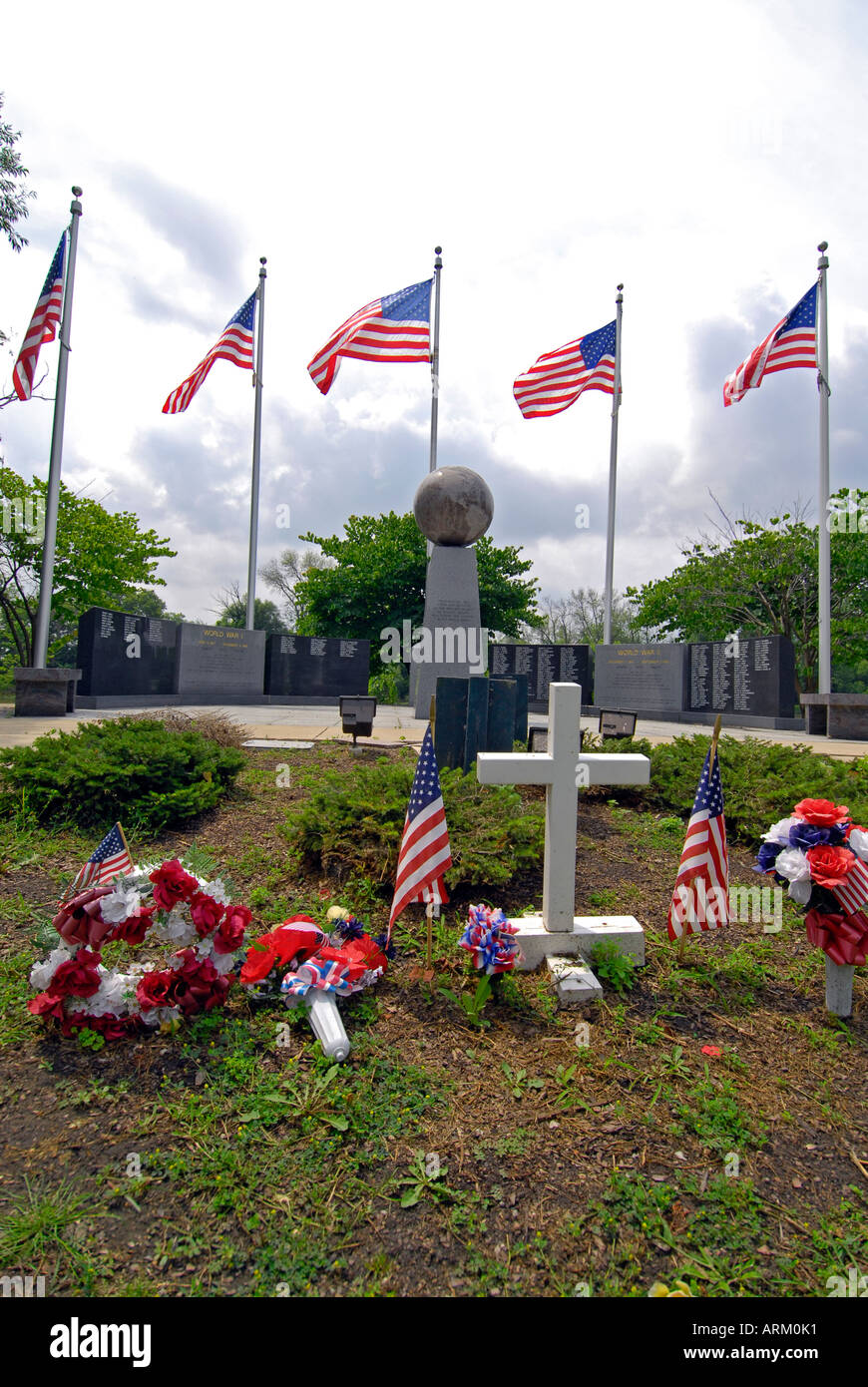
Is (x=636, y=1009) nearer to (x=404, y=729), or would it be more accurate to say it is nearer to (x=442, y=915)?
(x=442, y=915)

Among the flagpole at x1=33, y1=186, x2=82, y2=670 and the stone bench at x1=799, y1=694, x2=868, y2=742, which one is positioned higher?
the flagpole at x1=33, y1=186, x2=82, y2=670

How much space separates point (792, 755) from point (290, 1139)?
16.7 ft

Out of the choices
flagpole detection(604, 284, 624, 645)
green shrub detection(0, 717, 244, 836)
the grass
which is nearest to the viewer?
the grass

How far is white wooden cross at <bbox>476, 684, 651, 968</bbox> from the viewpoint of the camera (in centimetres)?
292

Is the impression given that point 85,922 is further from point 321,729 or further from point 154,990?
point 321,729

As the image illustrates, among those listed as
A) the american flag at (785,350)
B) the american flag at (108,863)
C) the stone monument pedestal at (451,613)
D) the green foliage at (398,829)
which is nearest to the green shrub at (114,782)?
the green foliage at (398,829)

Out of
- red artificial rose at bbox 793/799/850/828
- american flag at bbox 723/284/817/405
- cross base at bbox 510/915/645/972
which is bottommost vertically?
cross base at bbox 510/915/645/972

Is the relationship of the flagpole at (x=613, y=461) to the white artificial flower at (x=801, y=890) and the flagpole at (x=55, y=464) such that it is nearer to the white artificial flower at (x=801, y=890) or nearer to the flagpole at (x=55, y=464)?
the flagpole at (x=55, y=464)

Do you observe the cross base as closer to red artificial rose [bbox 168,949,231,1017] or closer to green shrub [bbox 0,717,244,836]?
red artificial rose [bbox 168,949,231,1017]

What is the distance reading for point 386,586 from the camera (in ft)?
81.8

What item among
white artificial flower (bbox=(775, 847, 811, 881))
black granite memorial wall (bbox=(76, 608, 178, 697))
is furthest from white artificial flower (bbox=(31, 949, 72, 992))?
black granite memorial wall (bbox=(76, 608, 178, 697))

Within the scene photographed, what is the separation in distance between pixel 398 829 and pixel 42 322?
39.5 feet

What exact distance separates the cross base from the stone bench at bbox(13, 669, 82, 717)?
11.5 meters

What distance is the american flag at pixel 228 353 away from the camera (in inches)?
512
